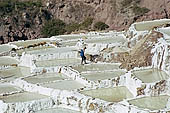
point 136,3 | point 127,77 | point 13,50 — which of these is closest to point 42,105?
point 127,77

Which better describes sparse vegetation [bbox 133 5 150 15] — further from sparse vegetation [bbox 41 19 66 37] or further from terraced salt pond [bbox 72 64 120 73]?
terraced salt pond [bbox 72 64 120 73]

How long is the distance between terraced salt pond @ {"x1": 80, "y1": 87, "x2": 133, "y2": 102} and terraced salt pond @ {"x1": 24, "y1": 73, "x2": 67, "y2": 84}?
8.17ft

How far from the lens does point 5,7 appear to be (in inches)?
→ 1666

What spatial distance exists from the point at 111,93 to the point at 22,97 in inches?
128

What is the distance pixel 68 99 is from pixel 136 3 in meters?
23.9

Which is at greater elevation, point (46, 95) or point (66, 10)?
point (66, 10)

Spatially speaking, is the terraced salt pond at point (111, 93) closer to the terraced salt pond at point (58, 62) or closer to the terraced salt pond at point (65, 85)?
the terraced salt pond at point (65, 85)

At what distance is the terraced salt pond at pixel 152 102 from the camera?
49.8ft

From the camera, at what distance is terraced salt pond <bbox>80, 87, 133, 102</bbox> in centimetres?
1686

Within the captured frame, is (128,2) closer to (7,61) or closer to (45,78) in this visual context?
(7,61)

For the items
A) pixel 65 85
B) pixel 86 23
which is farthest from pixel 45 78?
pixel 86 23

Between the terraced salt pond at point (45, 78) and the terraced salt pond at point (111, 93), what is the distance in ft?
8.17

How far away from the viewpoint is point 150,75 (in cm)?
1809

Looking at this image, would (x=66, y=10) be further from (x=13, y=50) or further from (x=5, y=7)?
(x=13, y=50)
